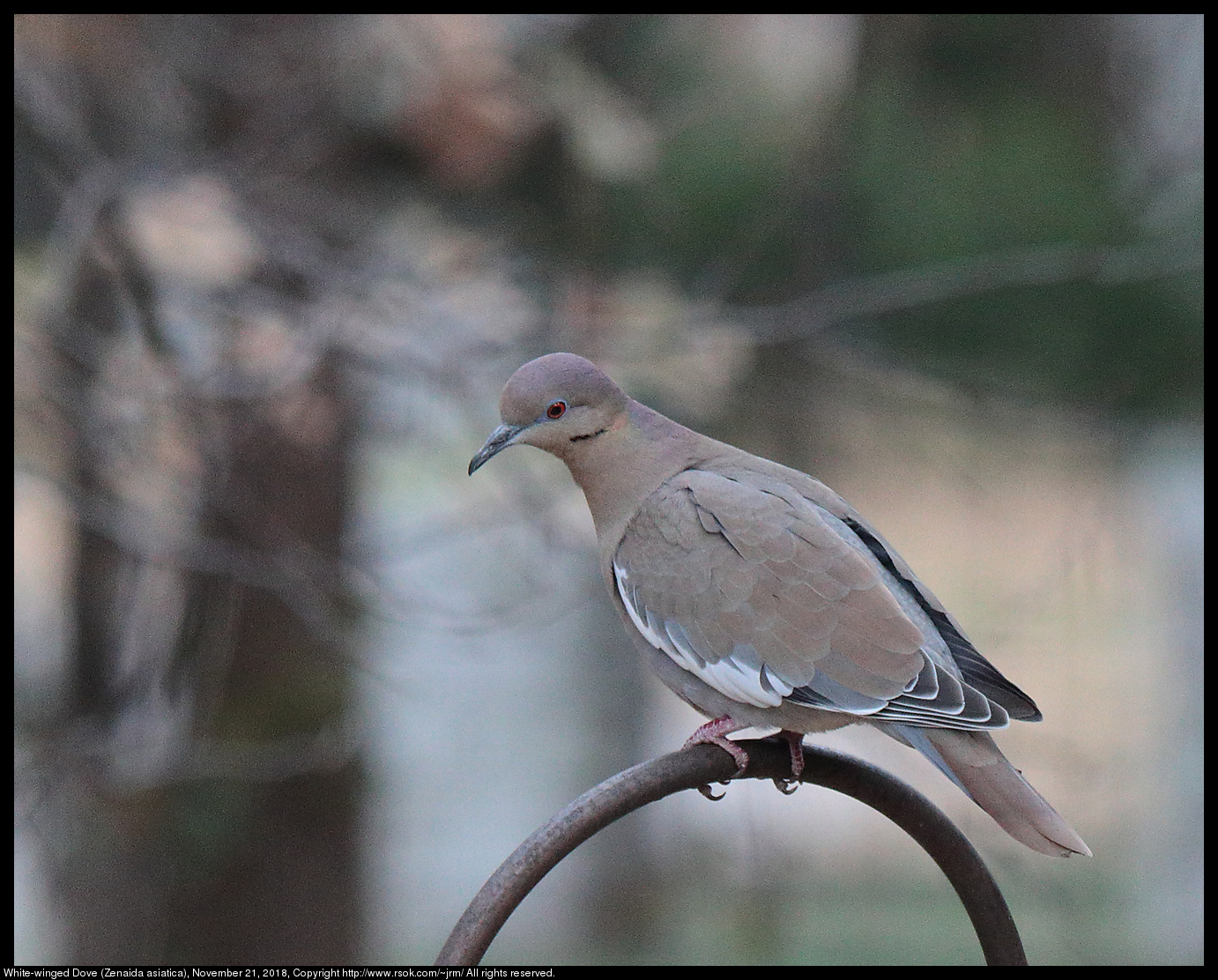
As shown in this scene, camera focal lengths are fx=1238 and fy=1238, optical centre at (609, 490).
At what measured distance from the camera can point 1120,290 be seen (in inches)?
131

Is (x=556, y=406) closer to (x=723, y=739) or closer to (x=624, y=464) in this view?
(x=624, y=464)

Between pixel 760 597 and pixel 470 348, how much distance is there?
1.37 m

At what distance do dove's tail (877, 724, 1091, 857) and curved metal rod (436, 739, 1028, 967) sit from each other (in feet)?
0.22

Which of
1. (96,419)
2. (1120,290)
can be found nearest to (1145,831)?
(1120,290)

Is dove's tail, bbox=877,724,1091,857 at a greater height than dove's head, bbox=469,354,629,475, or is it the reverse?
dove's head, bbox=469,354,629,475

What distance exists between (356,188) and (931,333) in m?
1.59

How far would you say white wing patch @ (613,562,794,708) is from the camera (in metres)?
1.75

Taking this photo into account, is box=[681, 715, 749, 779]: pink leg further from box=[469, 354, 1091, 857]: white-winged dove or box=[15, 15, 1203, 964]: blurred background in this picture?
box=[15, 15, 1203, 964]: blurred background

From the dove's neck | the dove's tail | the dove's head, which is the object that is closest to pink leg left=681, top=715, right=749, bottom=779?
the dove's tail

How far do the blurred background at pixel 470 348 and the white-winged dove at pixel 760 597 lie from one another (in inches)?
38.3

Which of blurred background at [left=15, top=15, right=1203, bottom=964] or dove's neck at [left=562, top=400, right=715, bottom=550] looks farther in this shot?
blurred background at [left=15, top=15, right=1203, bottom=964]

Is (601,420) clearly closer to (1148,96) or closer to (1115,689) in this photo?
(1148,96)

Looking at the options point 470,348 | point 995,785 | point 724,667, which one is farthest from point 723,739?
point 470,348

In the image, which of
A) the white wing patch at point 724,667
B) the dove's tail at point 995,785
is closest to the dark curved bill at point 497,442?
the white wing patch at point 724,667
